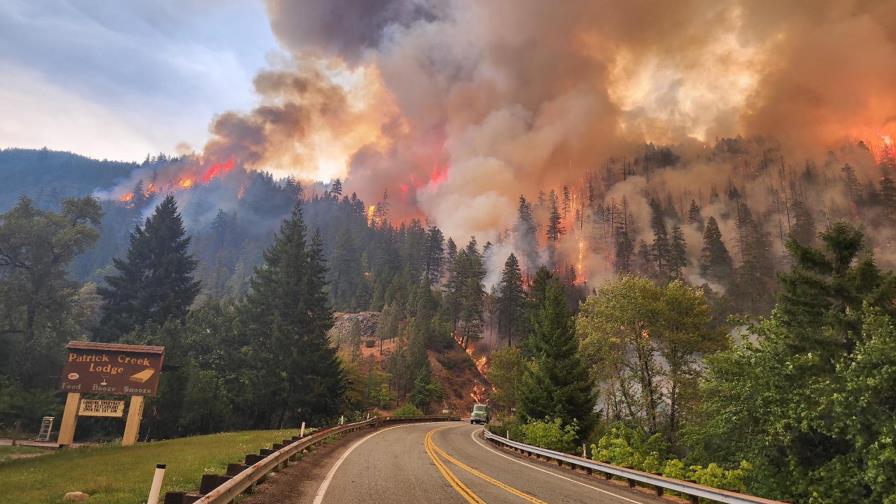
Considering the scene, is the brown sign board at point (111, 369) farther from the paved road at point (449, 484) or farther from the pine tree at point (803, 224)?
the pine tree at point (803, 224)

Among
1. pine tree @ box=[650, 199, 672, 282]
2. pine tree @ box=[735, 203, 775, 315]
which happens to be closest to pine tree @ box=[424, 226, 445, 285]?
pine tree @ box=[650, 199, 672, 282]

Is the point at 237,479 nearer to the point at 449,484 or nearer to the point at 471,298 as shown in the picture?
the point at 449,484

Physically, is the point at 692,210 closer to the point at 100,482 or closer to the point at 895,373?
the point at 895,373

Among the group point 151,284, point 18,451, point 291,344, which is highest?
point 151,284

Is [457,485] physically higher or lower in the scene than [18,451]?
higher

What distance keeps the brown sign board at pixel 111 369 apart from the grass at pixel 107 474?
610 centimetres

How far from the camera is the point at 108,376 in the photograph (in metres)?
26.7

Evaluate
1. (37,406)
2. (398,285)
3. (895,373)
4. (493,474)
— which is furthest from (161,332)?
(398,285)

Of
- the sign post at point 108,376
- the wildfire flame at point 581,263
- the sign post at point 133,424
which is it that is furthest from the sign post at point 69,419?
the wildfire flame at point 581,263

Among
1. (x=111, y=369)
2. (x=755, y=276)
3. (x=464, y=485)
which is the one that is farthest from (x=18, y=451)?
(x=755, y=276)

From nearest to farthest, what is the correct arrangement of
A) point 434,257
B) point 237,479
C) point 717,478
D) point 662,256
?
1. point 237,479
2. point 717,478
3. point 662,256
4. point 434,257

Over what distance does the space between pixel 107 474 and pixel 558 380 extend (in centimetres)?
3082

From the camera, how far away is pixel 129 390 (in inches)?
1052

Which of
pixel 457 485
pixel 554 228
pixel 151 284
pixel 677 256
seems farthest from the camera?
pixel 554 228
